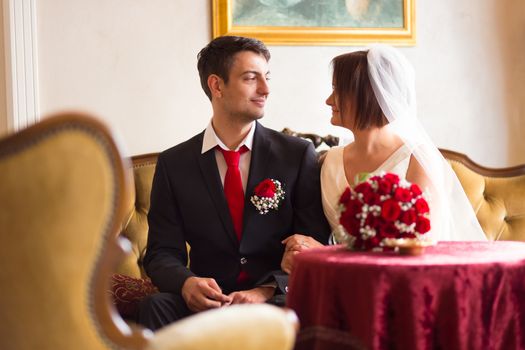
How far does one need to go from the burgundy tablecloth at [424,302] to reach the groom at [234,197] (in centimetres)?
84

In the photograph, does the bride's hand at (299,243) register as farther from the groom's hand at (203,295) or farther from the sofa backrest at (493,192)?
the sofa backrest at (493,192)

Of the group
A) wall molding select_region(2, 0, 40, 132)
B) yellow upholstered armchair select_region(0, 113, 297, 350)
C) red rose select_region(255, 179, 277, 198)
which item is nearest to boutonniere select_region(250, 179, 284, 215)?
red rose select_region(255, 179, 277, 198)

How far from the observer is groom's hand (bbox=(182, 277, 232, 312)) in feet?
11.5

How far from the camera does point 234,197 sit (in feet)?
12.7

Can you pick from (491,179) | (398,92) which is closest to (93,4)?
(398,92)

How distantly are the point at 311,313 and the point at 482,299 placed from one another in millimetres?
635

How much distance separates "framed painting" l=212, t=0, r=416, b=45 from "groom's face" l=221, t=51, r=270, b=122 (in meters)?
1.03

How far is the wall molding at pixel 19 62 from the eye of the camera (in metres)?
4.76

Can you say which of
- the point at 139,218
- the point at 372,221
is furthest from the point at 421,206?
the point at 139,218

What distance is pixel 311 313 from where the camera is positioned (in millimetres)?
2973

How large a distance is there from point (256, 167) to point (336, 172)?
15.8 inches

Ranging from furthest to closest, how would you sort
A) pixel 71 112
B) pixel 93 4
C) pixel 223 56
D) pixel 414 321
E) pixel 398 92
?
pixel 93 4, pixel 223 56, pixel 398 92, pixel 414 321, pixel 71 112

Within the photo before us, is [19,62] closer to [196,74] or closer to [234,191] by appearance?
[196,74]

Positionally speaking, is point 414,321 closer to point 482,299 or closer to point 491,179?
point 482,299
